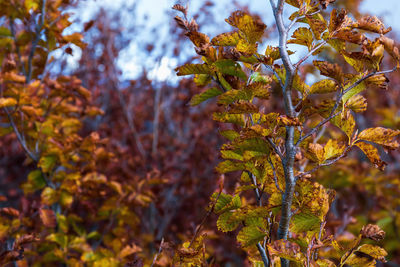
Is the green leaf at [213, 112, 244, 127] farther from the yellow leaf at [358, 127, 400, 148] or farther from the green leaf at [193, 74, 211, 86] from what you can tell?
the yellow leaf at [358, 127, 400, 148]

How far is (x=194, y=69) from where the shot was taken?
0.91 metres

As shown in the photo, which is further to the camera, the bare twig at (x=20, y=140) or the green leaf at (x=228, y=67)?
the bare twig at (x=20, y=140)

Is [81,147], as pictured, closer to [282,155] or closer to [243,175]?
[243,175]

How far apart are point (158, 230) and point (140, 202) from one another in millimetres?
1072

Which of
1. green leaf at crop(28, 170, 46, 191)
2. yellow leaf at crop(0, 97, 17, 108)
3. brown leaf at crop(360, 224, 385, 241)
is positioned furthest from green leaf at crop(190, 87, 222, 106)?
green leaf at crop(28, 170, 46, 191)

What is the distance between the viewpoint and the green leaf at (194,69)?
897 millimetres

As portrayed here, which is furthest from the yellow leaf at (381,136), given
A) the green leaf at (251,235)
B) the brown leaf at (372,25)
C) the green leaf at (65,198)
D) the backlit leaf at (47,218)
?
the green leaf at (65,198)

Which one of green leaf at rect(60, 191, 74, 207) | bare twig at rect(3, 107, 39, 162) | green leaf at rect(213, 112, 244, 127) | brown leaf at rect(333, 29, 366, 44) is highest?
brown leaf at rect(333, 29, 366, 44)

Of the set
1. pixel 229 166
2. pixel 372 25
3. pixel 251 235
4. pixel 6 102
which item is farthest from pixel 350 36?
pixel 6 102

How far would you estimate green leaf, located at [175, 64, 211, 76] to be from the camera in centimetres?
90

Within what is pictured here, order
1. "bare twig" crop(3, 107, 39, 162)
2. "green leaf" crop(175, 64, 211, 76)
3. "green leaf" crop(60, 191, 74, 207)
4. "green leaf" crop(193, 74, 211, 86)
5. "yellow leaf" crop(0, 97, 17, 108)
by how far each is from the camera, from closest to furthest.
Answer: "green leaf" crop(175, 64, 211, 76) < "green leaf" crop(193, 74, 211, 86) < "yellow leaf" crop(0, 97, 17, 108) < "bare twig" crop(3, 107, 39, 162) < "green leaf" crop(60, 191, 74, 207)

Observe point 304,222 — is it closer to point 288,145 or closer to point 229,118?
point 288,145

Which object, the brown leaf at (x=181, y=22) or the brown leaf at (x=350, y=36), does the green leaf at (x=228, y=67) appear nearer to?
the brown leaf at (x=181, y=22)

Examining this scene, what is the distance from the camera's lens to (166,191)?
3.87 m
